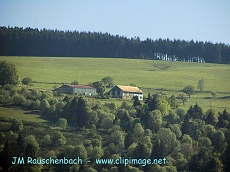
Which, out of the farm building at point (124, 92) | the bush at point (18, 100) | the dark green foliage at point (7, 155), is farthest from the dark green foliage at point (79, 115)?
the farm building at point (124, 92)

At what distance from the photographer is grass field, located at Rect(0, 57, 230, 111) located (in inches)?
4065

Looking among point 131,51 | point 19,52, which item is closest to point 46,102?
point 19,52

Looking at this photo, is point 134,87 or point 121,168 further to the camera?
point 134,87

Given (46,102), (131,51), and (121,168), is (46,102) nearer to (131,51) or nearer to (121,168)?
(121,168)

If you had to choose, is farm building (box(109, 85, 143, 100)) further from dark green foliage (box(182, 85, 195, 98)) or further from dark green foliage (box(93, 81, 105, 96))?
dark green foliage (box(182, 85, 195, 98))

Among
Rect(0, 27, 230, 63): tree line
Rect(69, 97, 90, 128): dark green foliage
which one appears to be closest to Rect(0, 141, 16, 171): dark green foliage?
Rect(69, 97, 90, 128): dark green foliage

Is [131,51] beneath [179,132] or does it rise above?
above

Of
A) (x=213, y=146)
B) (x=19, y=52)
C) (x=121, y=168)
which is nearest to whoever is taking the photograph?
(x=121, y=168)

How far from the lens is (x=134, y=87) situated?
333 ft

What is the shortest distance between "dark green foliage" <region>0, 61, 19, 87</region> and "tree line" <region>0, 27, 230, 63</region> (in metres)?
56.3

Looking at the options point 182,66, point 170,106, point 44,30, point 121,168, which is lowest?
point 121,168

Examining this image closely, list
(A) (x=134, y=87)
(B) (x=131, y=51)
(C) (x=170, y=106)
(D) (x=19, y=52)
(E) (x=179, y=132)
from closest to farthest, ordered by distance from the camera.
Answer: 1. (E) (x=179, y=132)
2. (C) (x=170, y=106)
3. (A) (x=134, y=87)
4. (D) (x=19, y=52)
5. (B) (x=131, y=51)

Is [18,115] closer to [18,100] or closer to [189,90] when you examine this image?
[18,100]

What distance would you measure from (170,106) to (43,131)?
28274 mm
